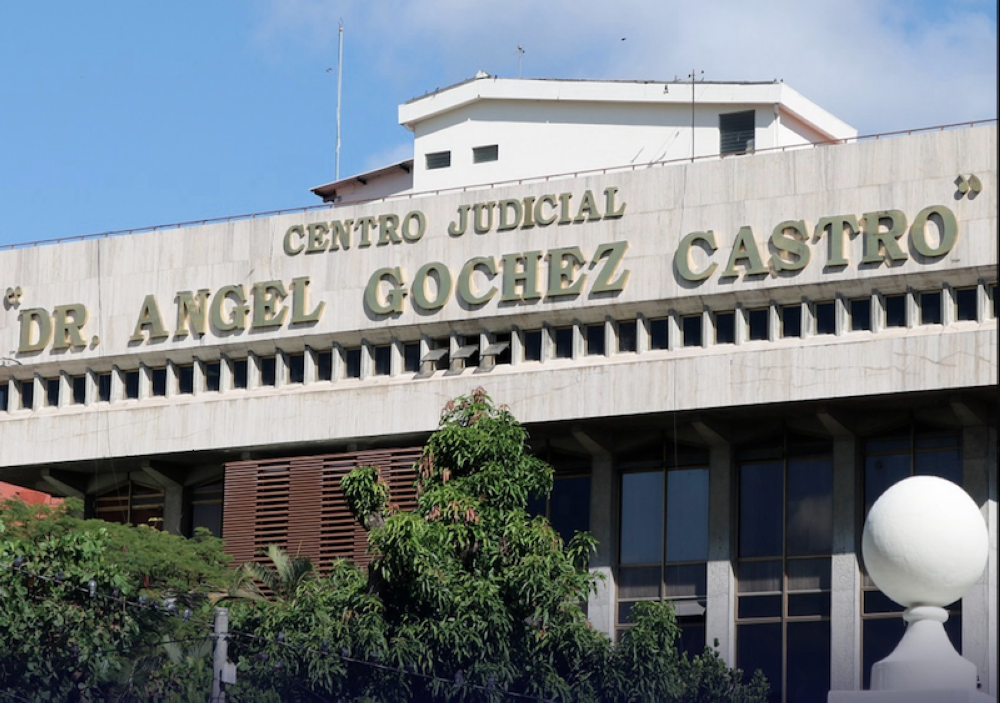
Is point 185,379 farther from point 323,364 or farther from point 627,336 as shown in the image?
point 627,336

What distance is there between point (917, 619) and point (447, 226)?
31375 mm

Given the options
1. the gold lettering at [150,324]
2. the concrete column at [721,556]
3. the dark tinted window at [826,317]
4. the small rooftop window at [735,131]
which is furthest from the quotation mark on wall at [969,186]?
the gold lettering at [150,324]

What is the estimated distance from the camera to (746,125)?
5319cm

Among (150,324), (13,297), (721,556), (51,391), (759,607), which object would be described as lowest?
(759,607)

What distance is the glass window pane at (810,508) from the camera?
4238 centimetres

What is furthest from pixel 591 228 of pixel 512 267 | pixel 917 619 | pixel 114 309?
pixel 917 619

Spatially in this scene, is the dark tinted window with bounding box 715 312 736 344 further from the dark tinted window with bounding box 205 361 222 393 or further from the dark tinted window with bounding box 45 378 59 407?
the dark tinted window with bounding box 45 378 59 407

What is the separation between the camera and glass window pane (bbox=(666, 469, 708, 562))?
4372cm

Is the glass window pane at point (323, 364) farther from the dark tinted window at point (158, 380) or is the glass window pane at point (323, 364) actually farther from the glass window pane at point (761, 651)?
the glass window pane at point (761, 651)

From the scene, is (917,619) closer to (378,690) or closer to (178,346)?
(378,690)

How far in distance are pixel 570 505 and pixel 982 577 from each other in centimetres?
974

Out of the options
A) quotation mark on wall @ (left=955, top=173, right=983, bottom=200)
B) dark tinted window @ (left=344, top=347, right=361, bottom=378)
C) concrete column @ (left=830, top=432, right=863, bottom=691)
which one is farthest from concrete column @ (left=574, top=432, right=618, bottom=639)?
quotation mark on wall @ (left=955, top=173, right=983, bottom=200)

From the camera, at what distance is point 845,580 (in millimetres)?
41438

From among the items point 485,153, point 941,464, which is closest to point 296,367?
point 485,153
